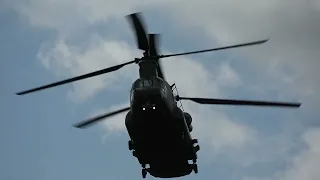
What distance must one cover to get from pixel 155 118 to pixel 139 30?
18.2 feet

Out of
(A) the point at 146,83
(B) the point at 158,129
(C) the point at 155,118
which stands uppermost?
(A) the point at 146,83

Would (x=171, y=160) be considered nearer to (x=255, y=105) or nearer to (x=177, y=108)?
(x=177, y=108)

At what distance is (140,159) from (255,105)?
7.67m

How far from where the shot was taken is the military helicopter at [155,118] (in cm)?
3366

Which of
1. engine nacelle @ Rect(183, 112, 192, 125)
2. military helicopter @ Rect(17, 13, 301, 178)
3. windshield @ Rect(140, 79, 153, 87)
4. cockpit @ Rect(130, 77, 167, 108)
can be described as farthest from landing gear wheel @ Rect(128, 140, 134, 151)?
windshield @ Rect(140, 79, 153, 87)

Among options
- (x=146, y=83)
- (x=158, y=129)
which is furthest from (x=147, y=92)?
(x=158, y=129)

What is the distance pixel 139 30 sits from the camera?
35.8 meters

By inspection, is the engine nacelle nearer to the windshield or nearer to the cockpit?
the cockpit

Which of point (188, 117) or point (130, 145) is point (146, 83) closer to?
point (130, 145)

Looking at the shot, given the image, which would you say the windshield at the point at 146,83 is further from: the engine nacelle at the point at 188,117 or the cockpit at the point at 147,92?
the engine nacelle at the point at 188,117

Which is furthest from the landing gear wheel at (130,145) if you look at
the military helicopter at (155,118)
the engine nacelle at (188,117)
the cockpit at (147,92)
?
the engine nacelle at (188,117)

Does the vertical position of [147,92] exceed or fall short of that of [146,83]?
it falls short

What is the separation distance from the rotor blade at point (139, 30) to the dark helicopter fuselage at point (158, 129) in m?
1.38

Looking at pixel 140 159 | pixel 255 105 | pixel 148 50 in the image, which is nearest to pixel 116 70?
pixel 148 50
